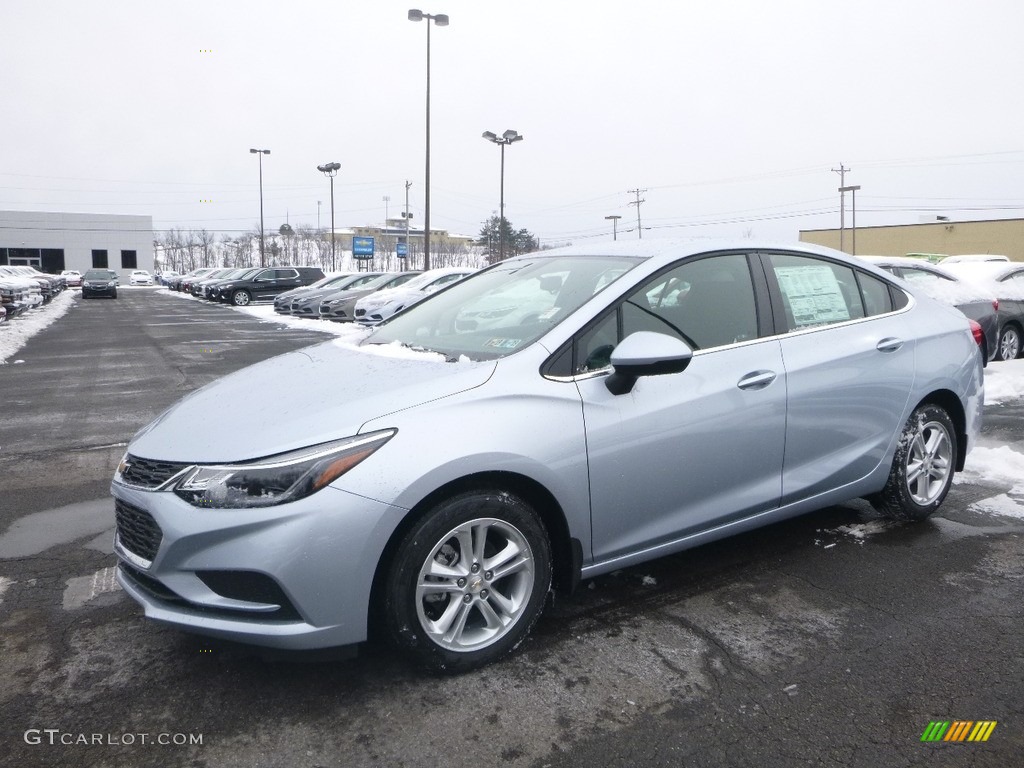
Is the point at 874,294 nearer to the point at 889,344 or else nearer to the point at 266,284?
the point at 889,344

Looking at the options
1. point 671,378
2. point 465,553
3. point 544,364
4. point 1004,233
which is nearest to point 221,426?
point 465,553

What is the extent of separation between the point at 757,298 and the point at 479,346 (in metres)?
1.42

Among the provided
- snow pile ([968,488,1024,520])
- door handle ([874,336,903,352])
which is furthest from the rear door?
snow pile ([968,488,1024,520])

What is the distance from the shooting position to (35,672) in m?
3.05

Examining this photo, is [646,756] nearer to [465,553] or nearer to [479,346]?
[465,553]

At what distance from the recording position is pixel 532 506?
313cm

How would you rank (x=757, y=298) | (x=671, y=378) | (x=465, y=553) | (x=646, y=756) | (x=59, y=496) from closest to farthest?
(x=646, y=756) < (x=465, y=553) < (x=671, y=378) < (x=757, y=298) < (x=59, y=496)

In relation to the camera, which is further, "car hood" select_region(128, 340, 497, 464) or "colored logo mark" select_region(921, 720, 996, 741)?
"car hood" select_region(128, 340, 497, 464)

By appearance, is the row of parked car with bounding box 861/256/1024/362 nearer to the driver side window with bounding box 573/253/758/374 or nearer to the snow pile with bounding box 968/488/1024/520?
the snow pile with bounding box 968/488/1024/520

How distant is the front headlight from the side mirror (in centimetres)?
101

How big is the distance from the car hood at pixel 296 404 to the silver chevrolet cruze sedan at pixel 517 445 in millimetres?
13

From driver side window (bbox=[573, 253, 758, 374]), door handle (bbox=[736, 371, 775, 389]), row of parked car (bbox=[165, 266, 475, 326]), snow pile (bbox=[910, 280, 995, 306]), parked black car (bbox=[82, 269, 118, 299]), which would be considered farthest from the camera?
parked black car (bbox=[82, 269, 118, 299])

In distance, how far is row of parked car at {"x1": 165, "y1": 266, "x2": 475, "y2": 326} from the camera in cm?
2075

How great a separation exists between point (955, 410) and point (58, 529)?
5.22 metres
